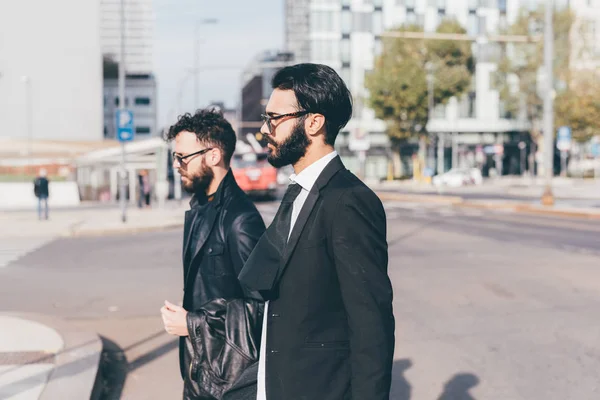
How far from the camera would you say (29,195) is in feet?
135

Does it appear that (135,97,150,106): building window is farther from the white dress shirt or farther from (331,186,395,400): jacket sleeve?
(331,186,395,400): jacket sleeve

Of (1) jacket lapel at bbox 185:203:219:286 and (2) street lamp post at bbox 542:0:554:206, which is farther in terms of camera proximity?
(2) street lamp post at bbox 542:0:554:206

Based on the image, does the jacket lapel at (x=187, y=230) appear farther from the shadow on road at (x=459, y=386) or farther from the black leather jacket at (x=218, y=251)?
the shadow on road at (x=459, y=386)

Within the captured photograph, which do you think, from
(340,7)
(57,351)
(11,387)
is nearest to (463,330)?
(57,351)

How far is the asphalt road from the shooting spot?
6.18m

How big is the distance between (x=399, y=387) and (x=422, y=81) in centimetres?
6315

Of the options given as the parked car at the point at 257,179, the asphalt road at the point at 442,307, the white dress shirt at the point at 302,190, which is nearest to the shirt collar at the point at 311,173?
the white dress shirt at the point at 302,190

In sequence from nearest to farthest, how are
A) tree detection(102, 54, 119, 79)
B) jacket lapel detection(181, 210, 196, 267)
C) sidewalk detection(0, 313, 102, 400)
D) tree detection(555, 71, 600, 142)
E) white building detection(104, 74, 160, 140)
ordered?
jacket lapel detection(181, 210, 196, 267), sidewalk detection(0, 313, 102, 400), tree detection(555, 71, 600, 142), tree detection(102, 54, 119, 79), white building detection(104, 74, 160, 140)

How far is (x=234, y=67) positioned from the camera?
1544 inches

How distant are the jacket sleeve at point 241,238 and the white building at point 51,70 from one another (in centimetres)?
7442

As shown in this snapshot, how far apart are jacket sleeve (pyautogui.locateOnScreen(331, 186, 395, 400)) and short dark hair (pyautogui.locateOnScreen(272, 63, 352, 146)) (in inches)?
11.5

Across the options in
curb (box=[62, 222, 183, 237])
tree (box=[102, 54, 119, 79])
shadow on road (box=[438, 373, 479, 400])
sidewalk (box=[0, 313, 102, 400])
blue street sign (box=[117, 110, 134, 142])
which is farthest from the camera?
tree (box=[102, 54, 119, 79])

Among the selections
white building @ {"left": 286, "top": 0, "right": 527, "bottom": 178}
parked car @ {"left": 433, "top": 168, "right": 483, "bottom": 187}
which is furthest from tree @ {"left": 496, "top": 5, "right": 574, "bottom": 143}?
parked car @ {"left": 433, "top": 168, "right": 483, "bottom": 187}

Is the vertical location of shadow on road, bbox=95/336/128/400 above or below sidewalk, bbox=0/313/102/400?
below
